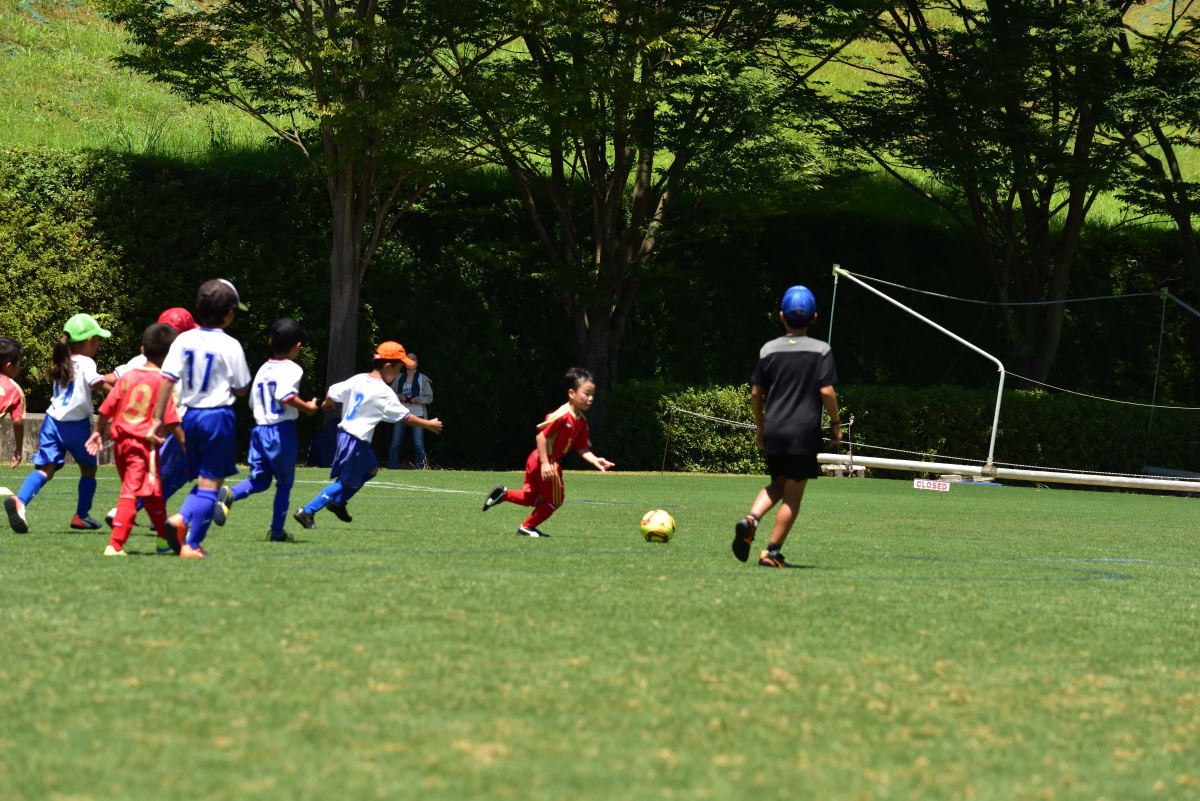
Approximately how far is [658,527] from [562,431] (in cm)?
107

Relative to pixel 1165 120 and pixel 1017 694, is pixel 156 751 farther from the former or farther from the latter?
pixel 1165 120

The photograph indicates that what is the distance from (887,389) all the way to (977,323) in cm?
602

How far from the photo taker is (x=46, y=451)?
11211 mm

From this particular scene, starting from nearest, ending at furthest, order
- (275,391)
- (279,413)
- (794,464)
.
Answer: (794,464)
(275,391)
(279,413)

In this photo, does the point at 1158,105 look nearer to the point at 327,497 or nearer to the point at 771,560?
the point at 327,497

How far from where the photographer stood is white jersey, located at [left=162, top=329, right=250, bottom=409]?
8.53 meters

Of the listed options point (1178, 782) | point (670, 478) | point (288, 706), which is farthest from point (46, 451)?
point (670, 478)

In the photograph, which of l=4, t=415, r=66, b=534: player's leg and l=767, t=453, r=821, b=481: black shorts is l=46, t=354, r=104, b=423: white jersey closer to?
l=4, t=415, r=66, b=534: player's leg

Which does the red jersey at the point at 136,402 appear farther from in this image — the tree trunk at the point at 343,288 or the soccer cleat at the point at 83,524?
the tree trunk at the point at 343,288

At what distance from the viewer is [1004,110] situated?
91.3ft

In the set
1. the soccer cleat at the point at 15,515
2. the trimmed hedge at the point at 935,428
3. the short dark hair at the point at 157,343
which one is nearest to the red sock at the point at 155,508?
the short dark hair at the point at 157,343

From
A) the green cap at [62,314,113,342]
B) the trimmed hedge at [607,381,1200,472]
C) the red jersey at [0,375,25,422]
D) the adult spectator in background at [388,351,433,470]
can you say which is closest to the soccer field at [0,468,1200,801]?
the green cap at [62,314,113,342]

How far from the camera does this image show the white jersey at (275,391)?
386 inches

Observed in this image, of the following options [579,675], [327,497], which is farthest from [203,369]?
[579,675]
